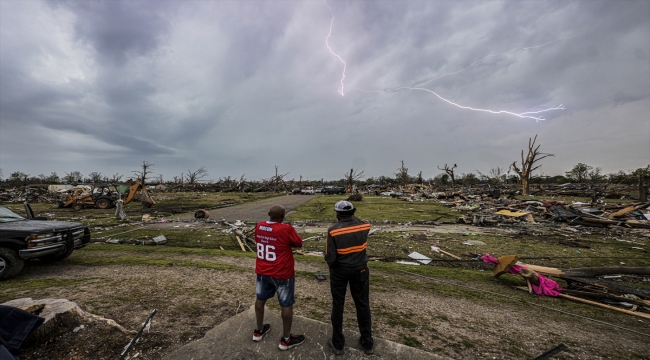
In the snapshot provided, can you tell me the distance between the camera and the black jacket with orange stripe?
279 centimetres

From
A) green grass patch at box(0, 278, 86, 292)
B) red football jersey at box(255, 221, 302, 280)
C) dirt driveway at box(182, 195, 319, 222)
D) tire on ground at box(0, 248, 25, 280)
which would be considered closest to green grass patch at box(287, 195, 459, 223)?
dirt driveway at box(182, 195, 319, 222)

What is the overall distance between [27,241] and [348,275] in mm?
6537

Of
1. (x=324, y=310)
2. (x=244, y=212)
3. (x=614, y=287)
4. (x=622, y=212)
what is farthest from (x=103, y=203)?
(x=622, y=212)

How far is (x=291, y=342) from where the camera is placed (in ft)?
9.27

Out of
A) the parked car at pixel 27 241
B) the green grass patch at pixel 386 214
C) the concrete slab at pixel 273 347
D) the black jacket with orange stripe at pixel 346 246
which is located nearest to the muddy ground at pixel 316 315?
the concrete slab at pixel 273 347

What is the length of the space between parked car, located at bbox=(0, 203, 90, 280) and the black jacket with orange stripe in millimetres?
6269

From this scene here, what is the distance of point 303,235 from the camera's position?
10.0m

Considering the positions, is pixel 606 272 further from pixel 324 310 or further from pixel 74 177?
pixel 74 177

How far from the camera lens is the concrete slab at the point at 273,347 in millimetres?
2688

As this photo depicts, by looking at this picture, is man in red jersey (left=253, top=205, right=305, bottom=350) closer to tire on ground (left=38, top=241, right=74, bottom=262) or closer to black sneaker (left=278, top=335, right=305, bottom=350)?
black sneaker (left=278, top=335, right=305, bottom=350)

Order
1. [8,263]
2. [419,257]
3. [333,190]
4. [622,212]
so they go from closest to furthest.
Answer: [8,263], [419,257], [622,212], [333,190]

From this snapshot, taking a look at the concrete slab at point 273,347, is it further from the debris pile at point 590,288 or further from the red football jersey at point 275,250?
the debris pile at point 590,288

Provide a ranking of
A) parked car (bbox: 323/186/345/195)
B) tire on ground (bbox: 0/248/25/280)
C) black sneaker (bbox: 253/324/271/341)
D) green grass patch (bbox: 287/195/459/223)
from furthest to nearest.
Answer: parked car (bbox: 323/186/345/195) < green grass patch (bbox: 287/195/459/223) < tire on ground (bbox: 0/248/25/280) < black sneaker (bbox: 253/324/271/341)

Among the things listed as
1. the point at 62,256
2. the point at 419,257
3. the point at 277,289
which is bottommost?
the point at 419,257
